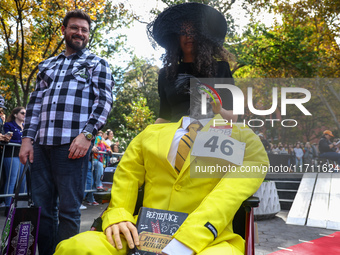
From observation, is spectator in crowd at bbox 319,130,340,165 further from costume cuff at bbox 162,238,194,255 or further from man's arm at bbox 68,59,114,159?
costume cuff at bbox 162,238,194,255

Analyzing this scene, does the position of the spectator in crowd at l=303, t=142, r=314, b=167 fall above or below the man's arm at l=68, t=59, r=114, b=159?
below

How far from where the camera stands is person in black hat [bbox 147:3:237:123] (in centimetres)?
208

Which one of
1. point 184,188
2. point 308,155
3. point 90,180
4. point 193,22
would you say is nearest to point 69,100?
point 193,22

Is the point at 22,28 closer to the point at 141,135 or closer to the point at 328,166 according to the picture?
the point at 141,135

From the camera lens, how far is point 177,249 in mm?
1392

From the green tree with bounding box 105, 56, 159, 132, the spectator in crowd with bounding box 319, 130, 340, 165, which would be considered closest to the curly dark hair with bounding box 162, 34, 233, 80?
the spectator in crowd with bounding box 319, 130, 340, 165

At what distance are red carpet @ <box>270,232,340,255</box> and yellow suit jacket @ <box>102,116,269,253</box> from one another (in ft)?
8.53

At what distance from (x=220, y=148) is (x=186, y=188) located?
0.28 m

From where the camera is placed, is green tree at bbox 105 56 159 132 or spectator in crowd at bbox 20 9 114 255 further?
green tree at bbox 105 56 159 132

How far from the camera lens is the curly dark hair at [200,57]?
81.7 inches

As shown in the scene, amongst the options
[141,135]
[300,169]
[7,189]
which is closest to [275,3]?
[300,169]

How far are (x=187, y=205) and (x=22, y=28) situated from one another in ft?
33.7

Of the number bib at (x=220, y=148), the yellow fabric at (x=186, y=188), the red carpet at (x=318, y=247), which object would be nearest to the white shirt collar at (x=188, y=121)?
the yellow fabric at (x=186, y=188)

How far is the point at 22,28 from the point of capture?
1008cm
